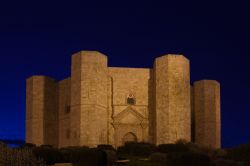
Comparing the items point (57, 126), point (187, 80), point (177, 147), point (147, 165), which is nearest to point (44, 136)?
point (57, 126)

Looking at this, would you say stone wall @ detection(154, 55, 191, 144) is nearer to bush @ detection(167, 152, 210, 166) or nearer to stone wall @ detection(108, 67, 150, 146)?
stone wall @ detection(108, 67, 150, 146)

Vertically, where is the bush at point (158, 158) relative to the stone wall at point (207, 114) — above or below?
below

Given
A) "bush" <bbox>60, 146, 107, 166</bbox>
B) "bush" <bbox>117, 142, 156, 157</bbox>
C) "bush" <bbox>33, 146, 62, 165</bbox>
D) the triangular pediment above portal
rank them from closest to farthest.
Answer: "bush" <bbox>60, 146, 107, 166</bbox>, "bush" <bbox>33, 146, 62, 165</bbox>, "bush" <bbox>117, 142, 156, 157</bbox>, the triangular pediment above portal

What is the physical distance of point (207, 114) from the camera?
146 ft

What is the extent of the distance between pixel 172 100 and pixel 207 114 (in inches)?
215

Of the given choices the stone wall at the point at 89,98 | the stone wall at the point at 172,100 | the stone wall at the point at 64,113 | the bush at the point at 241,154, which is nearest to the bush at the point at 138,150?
the bush at the point at 241,154

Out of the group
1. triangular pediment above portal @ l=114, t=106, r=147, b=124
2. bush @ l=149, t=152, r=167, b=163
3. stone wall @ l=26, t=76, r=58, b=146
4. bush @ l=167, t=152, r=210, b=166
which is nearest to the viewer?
bush @ l=167, t=152, r=210, b=166

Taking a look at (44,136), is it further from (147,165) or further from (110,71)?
(147,165)

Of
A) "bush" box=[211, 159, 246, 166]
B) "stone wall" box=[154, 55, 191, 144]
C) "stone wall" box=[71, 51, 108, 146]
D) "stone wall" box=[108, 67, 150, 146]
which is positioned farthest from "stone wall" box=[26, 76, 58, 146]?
"bush" box=[211, 159, 246, 166]

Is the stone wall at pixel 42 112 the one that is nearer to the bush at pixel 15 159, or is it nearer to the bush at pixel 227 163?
the bush at pixel 227 163

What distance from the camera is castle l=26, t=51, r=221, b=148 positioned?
3984 centimetres

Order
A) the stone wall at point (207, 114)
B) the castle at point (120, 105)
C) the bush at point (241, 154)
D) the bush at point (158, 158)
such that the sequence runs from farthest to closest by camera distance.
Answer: the stone wall at point (207, 114) < the castle at point (120, 105) < the bush at point (158, 158) < the bush at point (241, 154)

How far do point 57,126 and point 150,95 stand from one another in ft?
26.3

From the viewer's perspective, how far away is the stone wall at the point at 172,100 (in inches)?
1569
